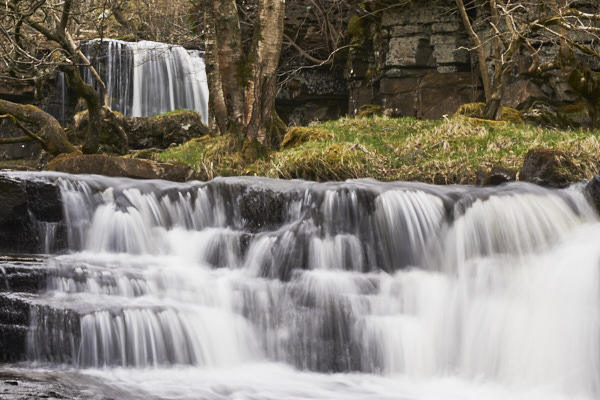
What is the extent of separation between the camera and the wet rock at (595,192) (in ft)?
24.6

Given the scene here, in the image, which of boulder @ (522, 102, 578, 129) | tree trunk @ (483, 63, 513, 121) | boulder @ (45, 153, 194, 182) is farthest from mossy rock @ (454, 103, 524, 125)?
boulder @ (45, 153, 194, 182)

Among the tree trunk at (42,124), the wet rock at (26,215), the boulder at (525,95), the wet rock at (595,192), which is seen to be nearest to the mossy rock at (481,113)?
the boulder at (525,95)

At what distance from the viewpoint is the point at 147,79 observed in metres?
21.7

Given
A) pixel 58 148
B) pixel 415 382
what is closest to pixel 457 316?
pixel 415 382

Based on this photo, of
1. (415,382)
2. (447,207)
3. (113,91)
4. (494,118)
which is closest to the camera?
(415,382)

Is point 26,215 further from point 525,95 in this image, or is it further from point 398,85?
point 398,85

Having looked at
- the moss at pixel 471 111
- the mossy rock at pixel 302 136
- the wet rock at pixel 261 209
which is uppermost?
the moss at pixel 471 111

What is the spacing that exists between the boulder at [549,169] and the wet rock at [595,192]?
0.70 m

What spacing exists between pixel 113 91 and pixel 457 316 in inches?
692

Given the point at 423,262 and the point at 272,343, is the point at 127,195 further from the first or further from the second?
the point at 423,262

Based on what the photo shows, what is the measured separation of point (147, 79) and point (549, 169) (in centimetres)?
1601

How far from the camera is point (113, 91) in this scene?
2153 cm

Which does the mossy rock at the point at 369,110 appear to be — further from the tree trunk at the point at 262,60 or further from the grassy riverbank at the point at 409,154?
the tree trunk at the point at 262,60

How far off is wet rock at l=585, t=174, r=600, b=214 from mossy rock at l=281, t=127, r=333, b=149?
555cm
